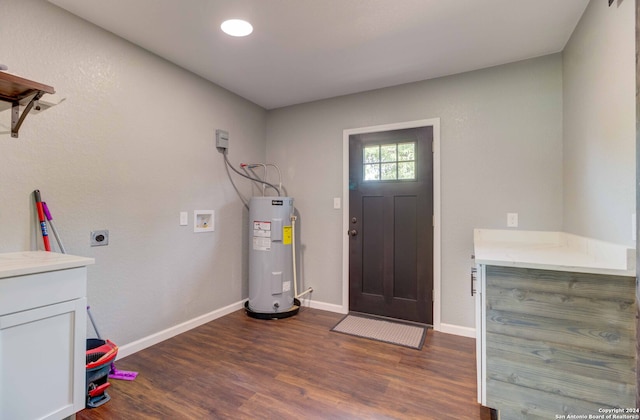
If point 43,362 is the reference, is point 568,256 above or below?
above

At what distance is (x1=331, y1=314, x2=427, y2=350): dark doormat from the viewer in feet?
7.90

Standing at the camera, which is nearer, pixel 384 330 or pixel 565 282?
pixel 565 282

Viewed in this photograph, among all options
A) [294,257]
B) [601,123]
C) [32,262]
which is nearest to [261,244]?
[294,257]

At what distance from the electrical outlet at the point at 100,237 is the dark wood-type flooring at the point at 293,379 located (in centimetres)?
90

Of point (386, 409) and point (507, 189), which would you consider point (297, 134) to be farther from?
point (386, 409)

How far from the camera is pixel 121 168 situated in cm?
209

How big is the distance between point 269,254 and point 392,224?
4.31ft

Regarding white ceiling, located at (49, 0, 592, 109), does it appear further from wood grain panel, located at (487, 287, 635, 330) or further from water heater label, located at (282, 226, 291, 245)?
wood grain panel, located at (487, 287, 635, 330)

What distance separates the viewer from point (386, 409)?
62.5 inches

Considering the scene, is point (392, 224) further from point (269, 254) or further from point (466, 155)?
point (269, 254)

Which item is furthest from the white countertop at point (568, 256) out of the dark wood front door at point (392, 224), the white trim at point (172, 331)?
the white trim at point (172, 331)

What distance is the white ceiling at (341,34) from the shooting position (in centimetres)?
173

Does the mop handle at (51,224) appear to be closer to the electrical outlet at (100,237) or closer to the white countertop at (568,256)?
the electrical outlet at (100,237)

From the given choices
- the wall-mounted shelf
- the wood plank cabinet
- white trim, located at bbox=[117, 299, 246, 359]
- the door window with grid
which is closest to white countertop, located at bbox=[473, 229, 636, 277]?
the wood plank cabinet
